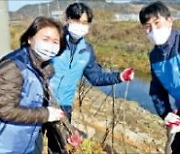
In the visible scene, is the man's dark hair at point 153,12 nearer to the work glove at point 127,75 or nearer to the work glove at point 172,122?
the work glove at point 127,75

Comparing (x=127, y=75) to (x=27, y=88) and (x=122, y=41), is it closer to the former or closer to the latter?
(x=27, y=88)

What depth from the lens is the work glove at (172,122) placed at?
2982mm

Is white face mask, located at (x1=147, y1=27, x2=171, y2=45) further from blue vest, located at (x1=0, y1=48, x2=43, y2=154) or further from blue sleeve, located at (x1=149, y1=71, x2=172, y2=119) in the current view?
blue vest, located at (x1=0, y1=48, x2=43, y2=154)

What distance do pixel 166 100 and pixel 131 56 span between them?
1927 centimetres

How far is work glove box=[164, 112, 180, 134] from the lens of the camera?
9.78ft

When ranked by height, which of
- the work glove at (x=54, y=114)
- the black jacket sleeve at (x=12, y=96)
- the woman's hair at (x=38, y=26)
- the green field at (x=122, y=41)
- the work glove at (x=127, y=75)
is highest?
the woman's hair at (x=38, y=26)

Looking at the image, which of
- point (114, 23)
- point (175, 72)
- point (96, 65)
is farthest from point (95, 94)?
point (114, 23)

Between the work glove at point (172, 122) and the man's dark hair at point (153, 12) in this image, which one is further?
the man's dark hair at point (153, 12)

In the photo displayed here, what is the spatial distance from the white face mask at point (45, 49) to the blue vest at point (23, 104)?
97 mm

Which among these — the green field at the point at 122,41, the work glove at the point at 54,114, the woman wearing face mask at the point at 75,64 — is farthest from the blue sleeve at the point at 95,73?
the green field at the point at 122,41

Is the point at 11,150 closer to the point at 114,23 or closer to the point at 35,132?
the point at 35,132

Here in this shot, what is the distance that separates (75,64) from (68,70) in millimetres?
76

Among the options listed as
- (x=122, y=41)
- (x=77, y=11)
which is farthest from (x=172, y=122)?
(x=122, y=41)

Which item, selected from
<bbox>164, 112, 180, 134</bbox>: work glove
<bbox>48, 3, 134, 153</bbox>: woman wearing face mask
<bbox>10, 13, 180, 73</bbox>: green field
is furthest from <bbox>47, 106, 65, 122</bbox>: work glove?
<bbox>10, 13, 180, 73</bbox>: green field
